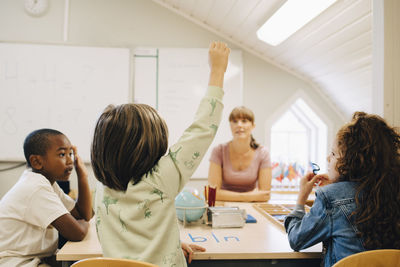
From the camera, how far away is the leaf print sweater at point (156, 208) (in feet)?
2.99

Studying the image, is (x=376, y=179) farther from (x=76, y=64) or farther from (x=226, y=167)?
(x=76, y=64)

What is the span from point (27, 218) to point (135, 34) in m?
2.45

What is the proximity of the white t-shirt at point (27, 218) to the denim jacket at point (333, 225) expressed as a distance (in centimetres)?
91

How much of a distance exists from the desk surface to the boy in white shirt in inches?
3.7

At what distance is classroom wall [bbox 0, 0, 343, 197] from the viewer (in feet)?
10.7

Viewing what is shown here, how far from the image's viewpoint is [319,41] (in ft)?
8.44

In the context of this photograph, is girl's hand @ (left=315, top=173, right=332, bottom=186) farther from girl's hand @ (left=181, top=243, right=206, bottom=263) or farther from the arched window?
the arched window

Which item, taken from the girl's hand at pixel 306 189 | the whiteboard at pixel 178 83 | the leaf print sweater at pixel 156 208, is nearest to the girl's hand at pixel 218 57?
the leaf print sweater at pixel 156 208

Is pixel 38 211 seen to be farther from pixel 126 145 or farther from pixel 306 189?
pixel 306 189

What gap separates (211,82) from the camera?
98 cm

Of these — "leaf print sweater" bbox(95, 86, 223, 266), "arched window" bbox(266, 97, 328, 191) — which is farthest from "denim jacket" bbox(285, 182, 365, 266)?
"arched window" bbox(266, 97, 328, 191)

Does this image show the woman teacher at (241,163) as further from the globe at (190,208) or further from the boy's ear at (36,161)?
the boy's ear at (36,161)

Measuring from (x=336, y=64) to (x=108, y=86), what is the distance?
6.98 ft

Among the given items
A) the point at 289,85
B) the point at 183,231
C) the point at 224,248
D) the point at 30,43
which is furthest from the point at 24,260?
the point at 289,85
